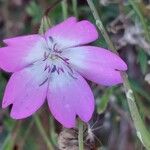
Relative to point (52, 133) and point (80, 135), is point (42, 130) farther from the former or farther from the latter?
point (80, 135)

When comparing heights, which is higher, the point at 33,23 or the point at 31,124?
the point at 33,23

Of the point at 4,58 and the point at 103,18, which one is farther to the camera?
the point at 103,18

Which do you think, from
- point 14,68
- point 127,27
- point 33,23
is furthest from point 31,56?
point 33,23

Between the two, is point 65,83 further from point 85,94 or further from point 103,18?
point 103,18

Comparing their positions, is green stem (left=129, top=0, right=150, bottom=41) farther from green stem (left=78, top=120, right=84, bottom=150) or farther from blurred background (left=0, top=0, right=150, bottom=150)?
green stem (left=78, top=120, right=84, bottom=150)

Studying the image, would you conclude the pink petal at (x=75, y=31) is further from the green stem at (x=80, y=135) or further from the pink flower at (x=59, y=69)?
the green stem at (x=80, y=135)

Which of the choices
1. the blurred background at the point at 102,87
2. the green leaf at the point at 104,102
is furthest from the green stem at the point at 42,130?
the green leaf at the point at 104,102

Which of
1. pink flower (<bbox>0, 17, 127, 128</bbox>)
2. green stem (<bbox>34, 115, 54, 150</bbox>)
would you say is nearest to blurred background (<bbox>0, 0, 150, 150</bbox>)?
green stem (<bbox>34, 115, 54, 150</bbox>)
